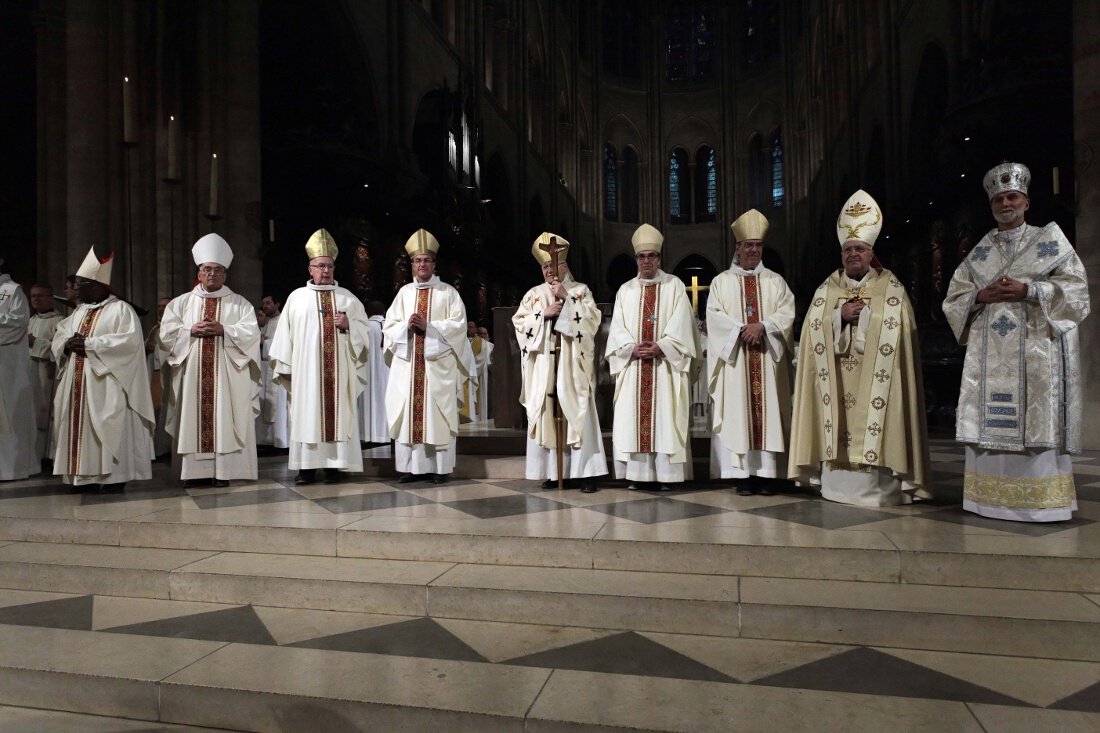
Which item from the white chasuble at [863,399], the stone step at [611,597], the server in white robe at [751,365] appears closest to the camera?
the stone step at [611,597]

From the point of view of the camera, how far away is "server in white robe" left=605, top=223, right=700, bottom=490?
555 cm

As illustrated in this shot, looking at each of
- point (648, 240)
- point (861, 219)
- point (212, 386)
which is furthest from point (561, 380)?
point (212, 386)

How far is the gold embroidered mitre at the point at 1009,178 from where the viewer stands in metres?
4.30

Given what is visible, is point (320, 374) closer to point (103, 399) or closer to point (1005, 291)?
point (103, 399)

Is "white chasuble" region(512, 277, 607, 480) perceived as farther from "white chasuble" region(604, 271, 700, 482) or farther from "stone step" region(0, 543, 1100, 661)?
"stone step" region(0, 543, 1100, 661)

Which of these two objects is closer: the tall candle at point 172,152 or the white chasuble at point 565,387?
the tall candle at point 172,152

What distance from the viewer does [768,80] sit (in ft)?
76.6

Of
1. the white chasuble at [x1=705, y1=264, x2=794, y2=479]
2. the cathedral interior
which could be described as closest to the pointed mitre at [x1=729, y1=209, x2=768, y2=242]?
the white chasuble at [x1=705, y1=264, x2=794, y2=479]

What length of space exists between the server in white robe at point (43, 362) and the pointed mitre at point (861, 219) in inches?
281

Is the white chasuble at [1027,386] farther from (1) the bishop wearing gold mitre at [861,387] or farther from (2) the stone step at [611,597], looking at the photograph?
(2) the stone step at [611,597]

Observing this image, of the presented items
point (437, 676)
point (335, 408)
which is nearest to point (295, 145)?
point (335, 408)

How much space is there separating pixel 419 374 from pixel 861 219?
3435mm

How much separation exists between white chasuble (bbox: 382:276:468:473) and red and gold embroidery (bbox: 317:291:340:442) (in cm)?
43

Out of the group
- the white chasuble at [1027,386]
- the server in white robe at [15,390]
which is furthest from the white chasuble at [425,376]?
the white chasuble at [1027,386]
